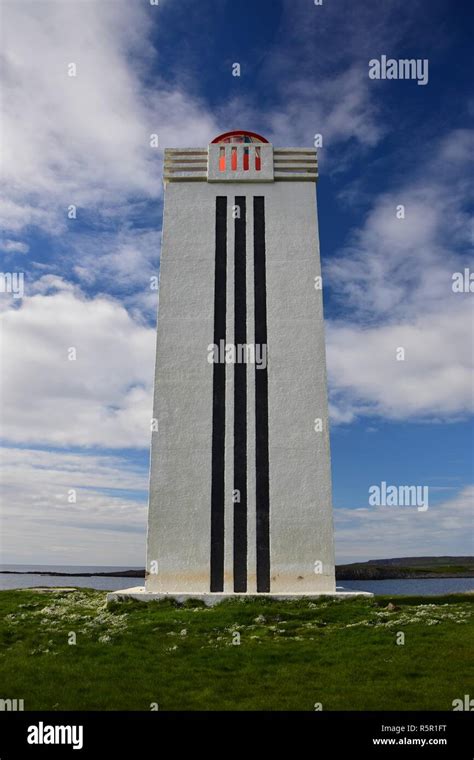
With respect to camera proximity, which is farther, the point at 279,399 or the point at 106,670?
the point at 279,399

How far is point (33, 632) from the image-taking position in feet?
60.5

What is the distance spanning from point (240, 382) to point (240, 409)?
1.33 m

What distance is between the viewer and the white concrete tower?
1000 inches

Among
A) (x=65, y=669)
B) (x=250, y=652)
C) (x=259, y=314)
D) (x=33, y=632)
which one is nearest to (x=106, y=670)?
(x=65, y=669)

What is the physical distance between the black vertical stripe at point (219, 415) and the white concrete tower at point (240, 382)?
0.05 m

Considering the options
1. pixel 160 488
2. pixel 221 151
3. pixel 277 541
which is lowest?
pixel 277 541

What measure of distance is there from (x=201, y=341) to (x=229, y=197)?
7.97 meters

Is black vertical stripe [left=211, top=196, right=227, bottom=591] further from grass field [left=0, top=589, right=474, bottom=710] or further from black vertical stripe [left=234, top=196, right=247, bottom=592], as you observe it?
grass field [left=0, top=589, right=474, bottom=710]

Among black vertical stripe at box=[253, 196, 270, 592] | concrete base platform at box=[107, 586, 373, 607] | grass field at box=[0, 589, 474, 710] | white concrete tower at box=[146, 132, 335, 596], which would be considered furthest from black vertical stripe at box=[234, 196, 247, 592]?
grass field at box=[0, 589, 474, 710]

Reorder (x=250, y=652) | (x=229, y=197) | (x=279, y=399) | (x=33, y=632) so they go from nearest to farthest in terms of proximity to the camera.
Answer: (x=250, y=652), (x=33, y=632), (x=279, y=399), (x=229, y=197)

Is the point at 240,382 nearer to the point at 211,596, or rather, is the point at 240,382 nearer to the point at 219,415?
the point at 219,415

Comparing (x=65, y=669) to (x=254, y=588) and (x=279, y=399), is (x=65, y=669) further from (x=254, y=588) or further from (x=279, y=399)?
(x=279, y=399)

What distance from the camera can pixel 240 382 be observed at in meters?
27.5

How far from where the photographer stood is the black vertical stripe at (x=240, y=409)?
83.2 ft
